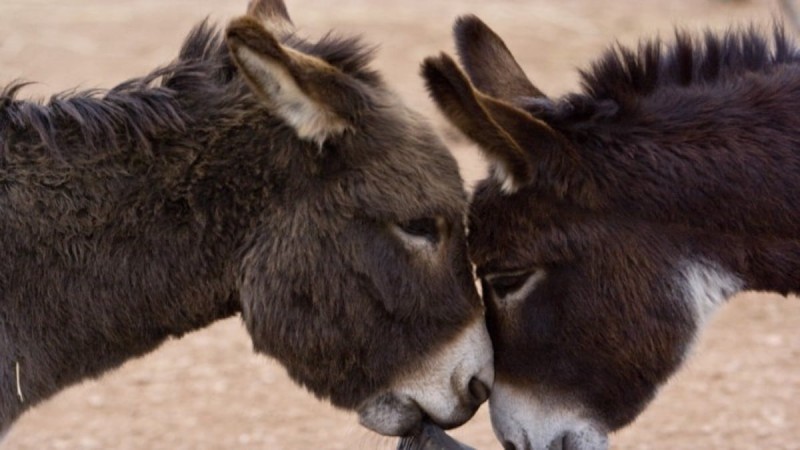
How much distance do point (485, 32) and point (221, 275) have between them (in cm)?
135

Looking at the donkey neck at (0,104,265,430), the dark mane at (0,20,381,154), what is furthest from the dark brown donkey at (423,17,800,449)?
the donkey neck at (0,104,265,430)

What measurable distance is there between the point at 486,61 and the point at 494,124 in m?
0.81

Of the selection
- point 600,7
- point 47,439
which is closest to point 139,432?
point 47,439

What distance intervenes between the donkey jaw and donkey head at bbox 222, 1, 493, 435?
222 mm

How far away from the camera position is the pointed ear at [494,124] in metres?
3.85

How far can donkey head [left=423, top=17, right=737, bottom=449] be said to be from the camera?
4.17 meters


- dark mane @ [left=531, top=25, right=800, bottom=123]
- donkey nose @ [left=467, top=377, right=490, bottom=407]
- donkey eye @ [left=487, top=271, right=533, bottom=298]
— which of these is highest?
dark mane @ [left=531, top=25, right=800, bottom=123]

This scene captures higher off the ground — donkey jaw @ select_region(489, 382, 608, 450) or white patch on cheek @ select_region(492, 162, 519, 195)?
white patch on cheek @ select_region(492, 162, 519, 195)

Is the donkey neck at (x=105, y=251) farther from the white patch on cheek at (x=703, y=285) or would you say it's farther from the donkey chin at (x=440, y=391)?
the white patch on cheek at (x=703, y=285)

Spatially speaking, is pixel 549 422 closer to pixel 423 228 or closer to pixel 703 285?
pixel 703 285

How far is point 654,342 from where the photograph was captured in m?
4.20

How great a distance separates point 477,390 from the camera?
168 inches

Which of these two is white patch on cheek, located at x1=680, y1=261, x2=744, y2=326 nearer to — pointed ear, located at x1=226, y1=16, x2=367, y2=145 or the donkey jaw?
the donkey jaw

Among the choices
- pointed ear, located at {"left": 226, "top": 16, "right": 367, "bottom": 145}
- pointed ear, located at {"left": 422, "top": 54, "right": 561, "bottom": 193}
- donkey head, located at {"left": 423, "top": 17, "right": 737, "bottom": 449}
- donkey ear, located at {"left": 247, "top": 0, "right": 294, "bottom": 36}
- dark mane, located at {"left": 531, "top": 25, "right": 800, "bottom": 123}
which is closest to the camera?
pointed ear, located at {"left": 226, "top": 16, "right": 367, "bottom": 145}
